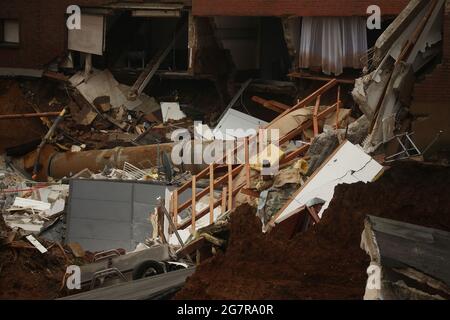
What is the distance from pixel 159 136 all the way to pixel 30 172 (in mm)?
3490

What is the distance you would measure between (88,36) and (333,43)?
741cm

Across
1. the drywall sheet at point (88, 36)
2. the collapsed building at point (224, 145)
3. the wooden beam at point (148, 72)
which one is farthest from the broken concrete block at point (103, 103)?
the drywall sheet at point (88, 36)

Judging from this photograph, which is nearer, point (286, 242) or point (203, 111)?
point (286, 242)

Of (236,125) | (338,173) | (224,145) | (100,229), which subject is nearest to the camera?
(338,173)

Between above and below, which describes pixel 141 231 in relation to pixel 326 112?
below

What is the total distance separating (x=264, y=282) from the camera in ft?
30.2

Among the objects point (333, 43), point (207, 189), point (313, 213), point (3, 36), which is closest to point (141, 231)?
point (207, 189)

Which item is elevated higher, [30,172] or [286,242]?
[286,242]

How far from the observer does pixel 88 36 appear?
27125 mm

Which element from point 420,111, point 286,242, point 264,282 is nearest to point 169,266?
point 286,242

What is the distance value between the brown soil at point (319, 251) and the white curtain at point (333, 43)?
11.7 meters

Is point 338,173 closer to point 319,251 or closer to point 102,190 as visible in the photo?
point 319,251
